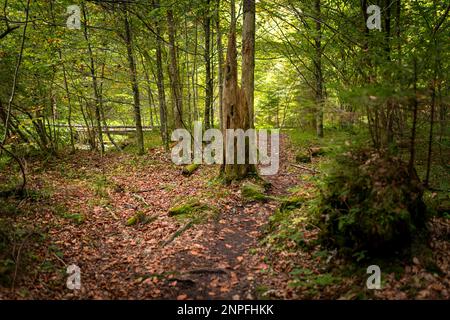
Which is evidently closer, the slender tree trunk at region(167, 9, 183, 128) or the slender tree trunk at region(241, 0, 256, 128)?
the slender tree trunk at region(241, 0, 256, 128)

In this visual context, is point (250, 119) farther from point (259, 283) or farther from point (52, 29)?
point (52, 29)

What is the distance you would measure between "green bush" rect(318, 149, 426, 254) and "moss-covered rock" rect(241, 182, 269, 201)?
3.43 metres

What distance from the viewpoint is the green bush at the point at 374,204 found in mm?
4465

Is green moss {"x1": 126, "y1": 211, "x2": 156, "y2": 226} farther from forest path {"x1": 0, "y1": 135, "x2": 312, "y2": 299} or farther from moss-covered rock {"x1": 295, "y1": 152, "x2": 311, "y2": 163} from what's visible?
moss-covered rock {"x1": 295, "y1": 152, "x2": 311, "y2": 163}

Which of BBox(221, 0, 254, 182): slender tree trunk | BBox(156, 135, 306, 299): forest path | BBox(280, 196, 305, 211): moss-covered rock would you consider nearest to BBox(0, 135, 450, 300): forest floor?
BBox(156, 135, 306, 299): forest path

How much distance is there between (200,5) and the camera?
10812mm

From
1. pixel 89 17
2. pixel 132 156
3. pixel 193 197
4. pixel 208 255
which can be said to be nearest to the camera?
pixel 208 255

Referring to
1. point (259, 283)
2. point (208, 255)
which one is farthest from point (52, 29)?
point (259, 283)

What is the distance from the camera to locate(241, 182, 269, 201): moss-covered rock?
857cm

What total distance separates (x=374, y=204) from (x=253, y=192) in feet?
14.4

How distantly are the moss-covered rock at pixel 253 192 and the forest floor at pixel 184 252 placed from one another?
21 cm

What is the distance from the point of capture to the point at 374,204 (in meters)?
4.55

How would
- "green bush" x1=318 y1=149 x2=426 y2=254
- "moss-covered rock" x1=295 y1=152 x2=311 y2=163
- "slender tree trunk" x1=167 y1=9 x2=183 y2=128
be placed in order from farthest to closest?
"slender tree trunk" x1=167 y1=9 x2=183 y2=128 → "moss-covered rock" x1=295 y1=152 x2=311 y2=163 → "green bush" x1=318 y1=149 x2=426 y2=254
